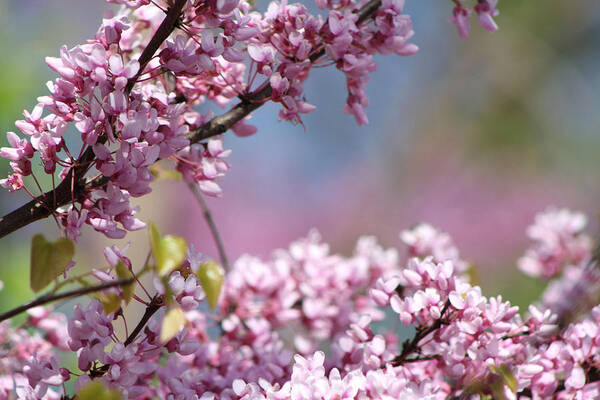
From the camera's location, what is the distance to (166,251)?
302mm

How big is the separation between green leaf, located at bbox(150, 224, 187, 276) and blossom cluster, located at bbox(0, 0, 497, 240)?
0.34 ft

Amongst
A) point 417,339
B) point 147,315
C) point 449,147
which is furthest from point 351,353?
point 449,147

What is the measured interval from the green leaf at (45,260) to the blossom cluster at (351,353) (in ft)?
0.12

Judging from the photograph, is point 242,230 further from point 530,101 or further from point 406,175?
point 530,101

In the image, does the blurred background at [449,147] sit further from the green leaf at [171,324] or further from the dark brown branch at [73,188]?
the green leaf at [171,324]

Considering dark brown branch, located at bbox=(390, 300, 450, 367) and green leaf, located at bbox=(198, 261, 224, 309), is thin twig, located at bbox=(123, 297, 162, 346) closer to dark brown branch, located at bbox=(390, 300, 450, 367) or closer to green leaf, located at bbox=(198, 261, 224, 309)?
green leaf, located at bbox=(198, 261, 224, 309)

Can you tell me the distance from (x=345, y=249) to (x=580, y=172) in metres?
1.34

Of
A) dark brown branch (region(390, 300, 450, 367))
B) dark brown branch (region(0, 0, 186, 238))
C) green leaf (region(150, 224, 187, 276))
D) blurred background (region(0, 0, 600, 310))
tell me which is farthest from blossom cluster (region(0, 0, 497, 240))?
blurred background (region(0, 0, 600, 310))

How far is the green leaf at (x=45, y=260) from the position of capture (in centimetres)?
34

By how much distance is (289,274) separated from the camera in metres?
0.80

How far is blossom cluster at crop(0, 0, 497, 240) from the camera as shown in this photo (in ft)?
1.28

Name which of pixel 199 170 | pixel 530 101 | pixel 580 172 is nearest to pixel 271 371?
pixel 199 170

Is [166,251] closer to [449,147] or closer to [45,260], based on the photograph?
[45,260]

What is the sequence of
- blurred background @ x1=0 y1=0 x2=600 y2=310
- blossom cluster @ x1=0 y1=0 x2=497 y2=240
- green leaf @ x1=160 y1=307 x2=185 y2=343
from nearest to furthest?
green leaf @ x1=160 y1=307 x2=185 y2=343
blossom cluster @ x1=0 y1=0 x2=497 y2=240
blurred background @ x1=0 y1=0 x2=600 y2=310
